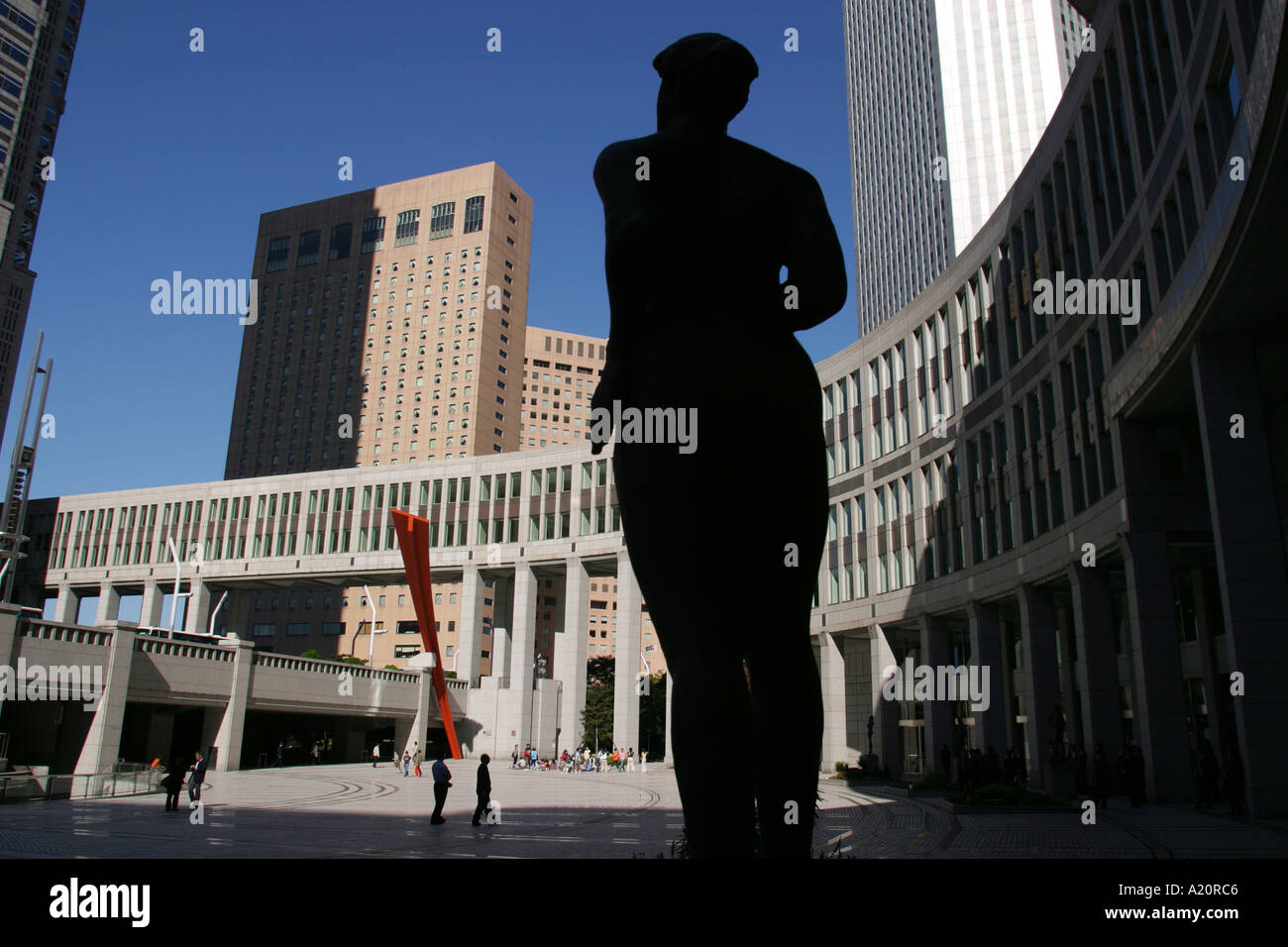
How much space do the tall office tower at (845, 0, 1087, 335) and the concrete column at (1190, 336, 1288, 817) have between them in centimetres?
7875

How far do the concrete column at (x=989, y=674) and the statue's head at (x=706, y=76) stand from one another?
3574 cm

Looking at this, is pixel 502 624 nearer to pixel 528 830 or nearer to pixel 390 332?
pixel 528 830

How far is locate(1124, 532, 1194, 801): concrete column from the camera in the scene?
24.8 m

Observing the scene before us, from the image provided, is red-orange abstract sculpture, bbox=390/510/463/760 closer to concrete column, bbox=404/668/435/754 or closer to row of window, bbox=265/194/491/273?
concrete column, bbox=404/668/435/754

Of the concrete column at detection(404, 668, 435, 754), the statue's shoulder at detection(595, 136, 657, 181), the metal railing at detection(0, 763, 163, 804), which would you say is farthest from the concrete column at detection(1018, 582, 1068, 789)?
the concrete column at detection(404, 668, 435, 754)

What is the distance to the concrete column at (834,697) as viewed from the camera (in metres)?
50.5

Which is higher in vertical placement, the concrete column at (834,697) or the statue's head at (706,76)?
the statue's head at (706,76)

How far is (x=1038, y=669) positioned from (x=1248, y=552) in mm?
15208

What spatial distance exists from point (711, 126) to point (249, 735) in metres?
54.9

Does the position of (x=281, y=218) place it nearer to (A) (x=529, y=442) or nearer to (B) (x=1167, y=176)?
(A) (x=529, y=442)

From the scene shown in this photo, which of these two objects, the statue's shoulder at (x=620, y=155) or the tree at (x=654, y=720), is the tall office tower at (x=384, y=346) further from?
the statue's shoulder at (x=620, y=155)

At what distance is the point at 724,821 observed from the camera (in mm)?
3527

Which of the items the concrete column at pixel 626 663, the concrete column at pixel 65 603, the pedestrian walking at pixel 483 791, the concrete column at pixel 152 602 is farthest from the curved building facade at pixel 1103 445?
the concrete column at pixel 65 603
